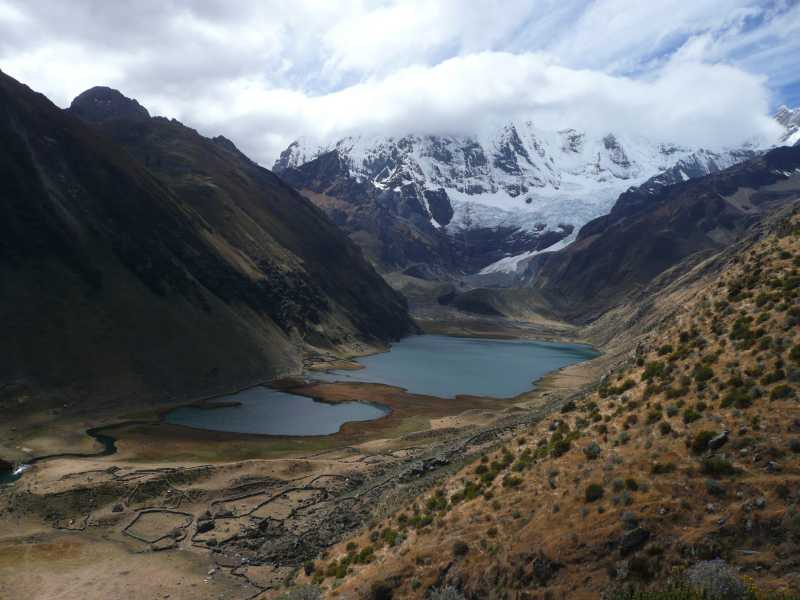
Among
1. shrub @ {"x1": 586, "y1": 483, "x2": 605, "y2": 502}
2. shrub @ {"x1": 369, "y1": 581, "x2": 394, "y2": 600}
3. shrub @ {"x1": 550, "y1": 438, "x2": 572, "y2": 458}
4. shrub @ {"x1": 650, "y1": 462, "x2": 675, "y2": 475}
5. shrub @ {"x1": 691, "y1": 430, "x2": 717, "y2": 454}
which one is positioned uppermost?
shrub @ {"x1": 691, "y1": 430, "x2": 717, "y2": 454}

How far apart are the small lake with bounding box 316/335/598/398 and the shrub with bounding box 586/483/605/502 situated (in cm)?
8987

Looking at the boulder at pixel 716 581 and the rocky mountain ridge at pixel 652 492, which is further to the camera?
the rocky mountain ridge at pixel 652 492

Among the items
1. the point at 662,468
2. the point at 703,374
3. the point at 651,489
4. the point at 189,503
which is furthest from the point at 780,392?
the point at 189,503

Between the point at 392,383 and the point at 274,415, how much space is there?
39.7 meters

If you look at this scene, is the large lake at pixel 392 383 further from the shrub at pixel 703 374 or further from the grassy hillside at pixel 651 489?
the shrub at pixel 703 374

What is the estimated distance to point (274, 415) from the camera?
85000 mm

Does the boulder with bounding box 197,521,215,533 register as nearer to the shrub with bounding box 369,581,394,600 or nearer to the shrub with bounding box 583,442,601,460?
the shrub with bounding box 369,581,394,600

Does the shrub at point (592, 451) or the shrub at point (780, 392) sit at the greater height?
the shrub at point (780, 392)

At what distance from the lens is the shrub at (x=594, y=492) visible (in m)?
20.7

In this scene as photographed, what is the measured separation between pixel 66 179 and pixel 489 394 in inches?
3347

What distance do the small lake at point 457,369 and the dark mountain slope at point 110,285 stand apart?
61.9 feet

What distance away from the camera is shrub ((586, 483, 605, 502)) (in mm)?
20703

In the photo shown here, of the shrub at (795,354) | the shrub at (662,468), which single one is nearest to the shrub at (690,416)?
the shrub at (662,468)

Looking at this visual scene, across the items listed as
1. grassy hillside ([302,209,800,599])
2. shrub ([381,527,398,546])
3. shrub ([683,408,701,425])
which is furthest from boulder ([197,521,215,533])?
shrub ([683,408,701,425])
